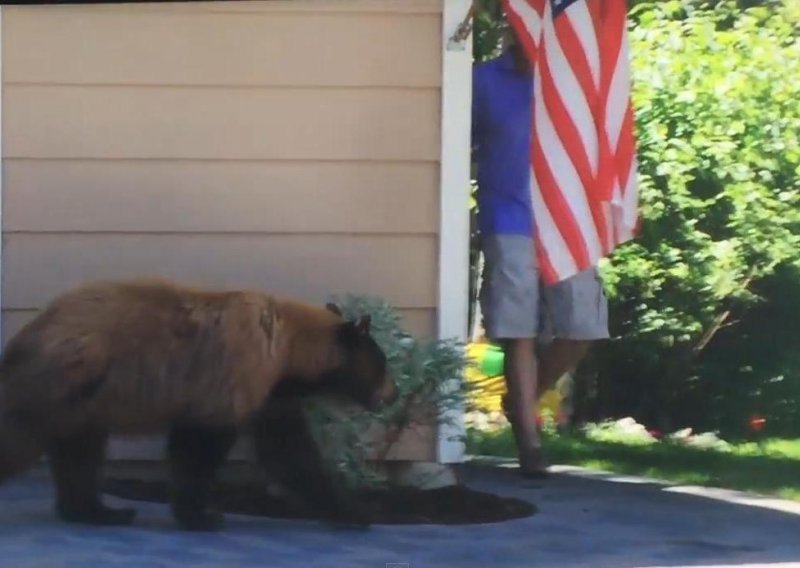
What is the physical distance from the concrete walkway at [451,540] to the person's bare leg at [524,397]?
0.45 meters

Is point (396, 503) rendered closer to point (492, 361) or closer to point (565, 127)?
point (565, 127)

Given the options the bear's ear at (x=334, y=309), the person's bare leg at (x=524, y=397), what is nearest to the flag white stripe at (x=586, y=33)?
the person's bare leg at (x=524, y=397)

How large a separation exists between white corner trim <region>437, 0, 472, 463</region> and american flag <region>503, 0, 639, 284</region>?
0.26 meters

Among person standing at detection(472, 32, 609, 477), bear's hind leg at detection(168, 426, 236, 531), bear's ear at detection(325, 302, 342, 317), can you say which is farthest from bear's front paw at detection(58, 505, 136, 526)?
person standing at detection(472, 32, 609, 477)

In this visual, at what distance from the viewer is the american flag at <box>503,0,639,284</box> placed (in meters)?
7.06

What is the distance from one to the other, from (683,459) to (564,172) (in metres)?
2.33

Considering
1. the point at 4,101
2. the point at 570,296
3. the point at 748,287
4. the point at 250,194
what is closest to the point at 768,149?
the point at 748,287

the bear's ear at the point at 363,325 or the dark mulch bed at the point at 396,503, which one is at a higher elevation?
the bear's ear at the point at 363,325

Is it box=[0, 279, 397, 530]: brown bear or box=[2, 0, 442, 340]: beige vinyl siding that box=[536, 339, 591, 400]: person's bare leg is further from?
box=[0, 279, 397, 530]: brown bear

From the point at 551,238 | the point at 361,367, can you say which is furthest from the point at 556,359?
the point at 361,367

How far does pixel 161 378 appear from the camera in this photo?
5930mm

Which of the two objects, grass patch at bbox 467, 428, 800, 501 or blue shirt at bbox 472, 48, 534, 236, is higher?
blue shirt at bbox 472, 48, 534, 236

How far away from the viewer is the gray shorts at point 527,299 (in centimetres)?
748

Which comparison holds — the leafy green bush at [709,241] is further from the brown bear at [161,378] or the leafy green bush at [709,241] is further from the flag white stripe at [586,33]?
the brown bear at [161,378]
